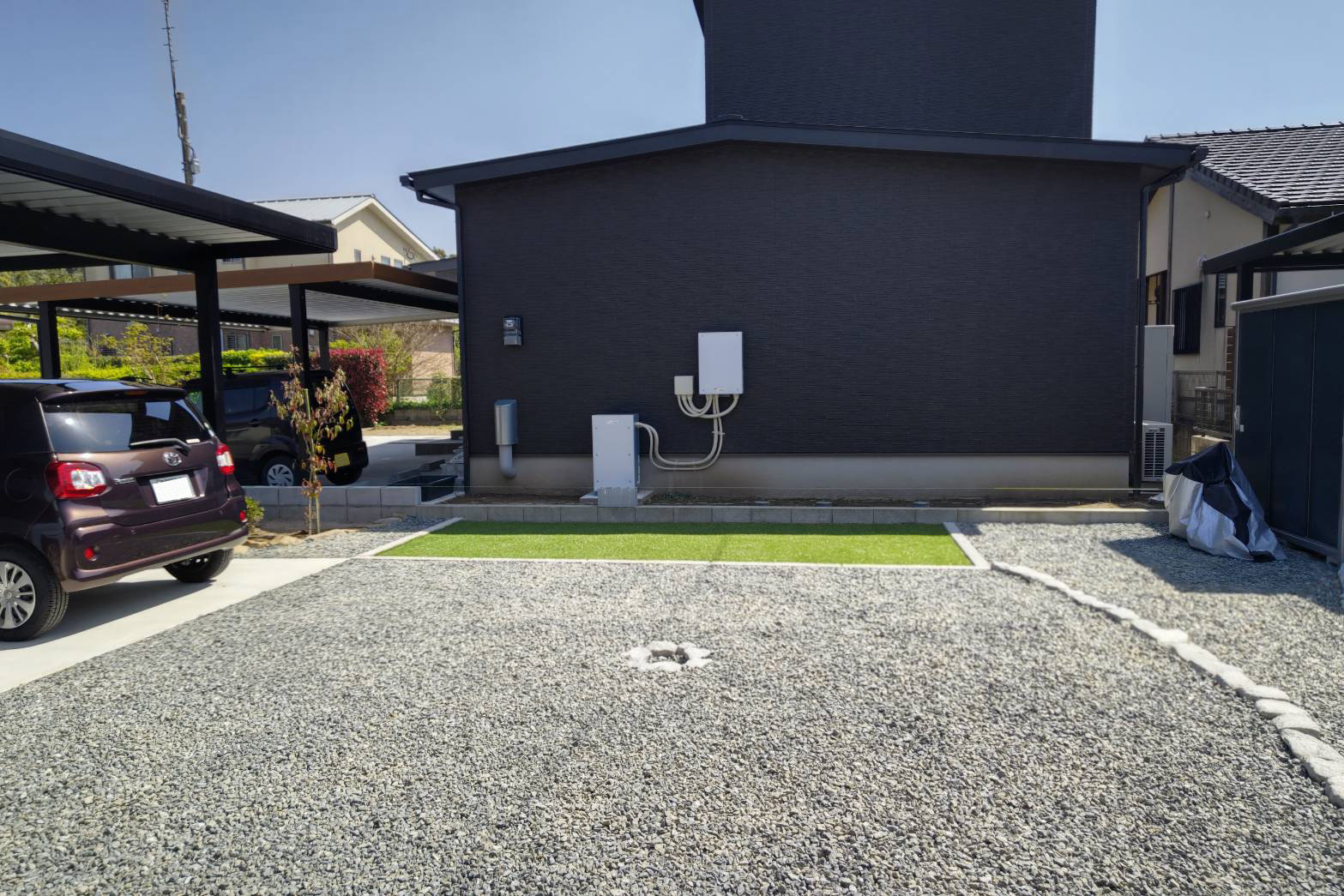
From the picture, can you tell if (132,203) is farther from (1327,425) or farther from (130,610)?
(1327,425)

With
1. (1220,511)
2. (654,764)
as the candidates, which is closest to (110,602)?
(654,764)

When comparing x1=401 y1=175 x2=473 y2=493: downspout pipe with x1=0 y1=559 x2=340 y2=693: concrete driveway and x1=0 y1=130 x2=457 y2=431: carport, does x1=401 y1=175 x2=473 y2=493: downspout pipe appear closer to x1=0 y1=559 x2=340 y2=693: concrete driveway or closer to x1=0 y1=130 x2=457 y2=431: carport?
x1=0 y1=130 x2=457 y2=431: carport

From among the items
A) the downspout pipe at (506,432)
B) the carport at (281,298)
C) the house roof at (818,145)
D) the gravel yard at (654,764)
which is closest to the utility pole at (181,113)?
the carport at (281,298)

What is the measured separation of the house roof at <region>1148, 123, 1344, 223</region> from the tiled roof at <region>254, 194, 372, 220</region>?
23.2 meters

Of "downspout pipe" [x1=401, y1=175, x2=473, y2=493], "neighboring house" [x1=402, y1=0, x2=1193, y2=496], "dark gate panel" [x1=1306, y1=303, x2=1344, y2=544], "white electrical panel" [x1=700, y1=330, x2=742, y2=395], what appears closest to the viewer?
"dark gate panel" [x1=1306, y1=303, x2=1344, y2=544]

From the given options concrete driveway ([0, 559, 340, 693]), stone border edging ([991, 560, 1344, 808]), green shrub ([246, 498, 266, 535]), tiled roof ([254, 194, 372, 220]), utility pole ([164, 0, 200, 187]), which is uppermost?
utility pole ([164, 0, 200, 187])

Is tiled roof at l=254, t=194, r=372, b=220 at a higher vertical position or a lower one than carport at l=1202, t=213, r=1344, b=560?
higher

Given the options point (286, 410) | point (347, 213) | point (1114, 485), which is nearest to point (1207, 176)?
point (1114, 485)

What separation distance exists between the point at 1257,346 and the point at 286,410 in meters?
8.83

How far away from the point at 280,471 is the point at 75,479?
225 inches

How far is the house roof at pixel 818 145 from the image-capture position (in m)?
8.43

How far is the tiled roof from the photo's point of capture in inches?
1056

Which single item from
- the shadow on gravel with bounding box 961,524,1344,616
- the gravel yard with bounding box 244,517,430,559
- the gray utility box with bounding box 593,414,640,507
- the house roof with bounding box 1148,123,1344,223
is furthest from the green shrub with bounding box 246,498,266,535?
the house roof with bounding box 1148,123,1344,223

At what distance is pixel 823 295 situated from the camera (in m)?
9.12
